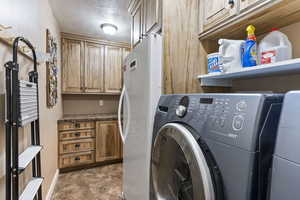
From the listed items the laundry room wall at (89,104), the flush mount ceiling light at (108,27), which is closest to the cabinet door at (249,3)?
the flush mount ceiling light at (108,27)

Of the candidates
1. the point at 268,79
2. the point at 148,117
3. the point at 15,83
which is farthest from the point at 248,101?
the point at 15,83

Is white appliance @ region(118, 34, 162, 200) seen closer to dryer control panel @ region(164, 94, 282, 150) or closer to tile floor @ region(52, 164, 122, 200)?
dryer control panel @ region(164, 94, 282, 150)

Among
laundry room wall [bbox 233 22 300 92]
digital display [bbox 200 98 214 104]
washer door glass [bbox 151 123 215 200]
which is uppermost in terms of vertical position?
laundry room wall [bbox 233 22 300 92]

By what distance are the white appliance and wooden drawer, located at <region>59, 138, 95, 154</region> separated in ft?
5.24

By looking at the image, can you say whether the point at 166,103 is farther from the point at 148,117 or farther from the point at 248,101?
the point at 248,101

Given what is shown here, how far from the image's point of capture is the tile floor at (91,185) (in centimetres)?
205

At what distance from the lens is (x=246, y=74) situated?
3.30 feet

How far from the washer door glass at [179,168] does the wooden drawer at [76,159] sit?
2.19m

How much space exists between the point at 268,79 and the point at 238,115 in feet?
2.74

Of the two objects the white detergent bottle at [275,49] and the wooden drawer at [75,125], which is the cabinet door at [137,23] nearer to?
the white detergent bottle at [275,49]

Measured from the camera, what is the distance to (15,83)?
2.91 ft

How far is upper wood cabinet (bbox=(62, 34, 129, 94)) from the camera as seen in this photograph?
9.56 ft

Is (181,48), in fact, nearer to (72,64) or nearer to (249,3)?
(249,3)

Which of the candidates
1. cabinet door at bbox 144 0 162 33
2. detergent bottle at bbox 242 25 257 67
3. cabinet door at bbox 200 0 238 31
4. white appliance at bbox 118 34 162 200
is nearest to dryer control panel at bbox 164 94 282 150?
white appliance at bbox 118 34 162 200
